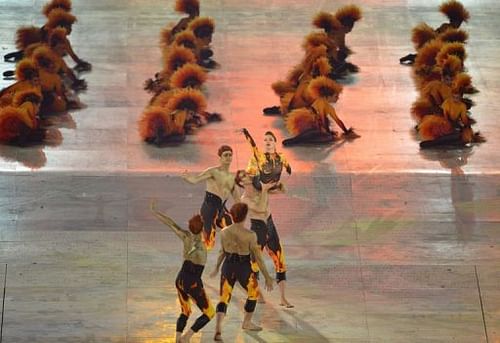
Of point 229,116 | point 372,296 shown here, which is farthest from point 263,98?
point 372,296

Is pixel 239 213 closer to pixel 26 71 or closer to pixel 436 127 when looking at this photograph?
pixel 436 127

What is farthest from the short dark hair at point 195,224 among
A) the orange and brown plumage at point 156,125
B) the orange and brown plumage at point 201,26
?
the orange and brown plumage at point 201,26

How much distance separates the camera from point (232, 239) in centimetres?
1135

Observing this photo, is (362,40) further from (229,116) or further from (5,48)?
(5,48)

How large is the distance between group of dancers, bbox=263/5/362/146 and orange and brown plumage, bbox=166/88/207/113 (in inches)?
34.2

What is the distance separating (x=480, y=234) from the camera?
13.2m

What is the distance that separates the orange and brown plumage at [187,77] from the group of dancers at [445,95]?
2.15m

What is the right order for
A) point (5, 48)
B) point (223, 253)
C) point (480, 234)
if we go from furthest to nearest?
1. point (5, 48)
2. point (480, 234)
3. point (223, 253)

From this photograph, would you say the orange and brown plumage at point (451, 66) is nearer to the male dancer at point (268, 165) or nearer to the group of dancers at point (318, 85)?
the group of dancers at point (318, 85)

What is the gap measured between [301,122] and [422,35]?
2.21m

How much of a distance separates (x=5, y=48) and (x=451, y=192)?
5.36m

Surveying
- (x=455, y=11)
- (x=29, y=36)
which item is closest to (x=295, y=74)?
(x=455, y=11)

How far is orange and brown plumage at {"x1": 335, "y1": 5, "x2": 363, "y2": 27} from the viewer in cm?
1609

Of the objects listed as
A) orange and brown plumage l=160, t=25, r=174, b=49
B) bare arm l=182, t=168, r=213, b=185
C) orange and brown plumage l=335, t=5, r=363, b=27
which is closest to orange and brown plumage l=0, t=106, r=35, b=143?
orange and brown plumage l=160, t=25, r=174, b=49
